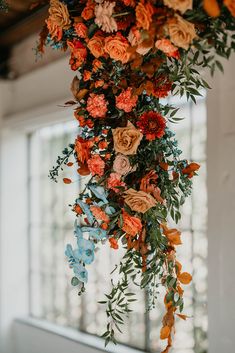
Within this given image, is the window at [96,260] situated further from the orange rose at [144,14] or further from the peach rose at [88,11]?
the orange rose at [144,14]

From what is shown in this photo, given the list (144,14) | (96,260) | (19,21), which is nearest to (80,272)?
(144,14)

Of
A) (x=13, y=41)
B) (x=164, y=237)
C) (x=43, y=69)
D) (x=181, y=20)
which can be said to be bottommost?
(x=164, y=237)

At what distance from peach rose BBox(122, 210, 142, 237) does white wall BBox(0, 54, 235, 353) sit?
1.00 m

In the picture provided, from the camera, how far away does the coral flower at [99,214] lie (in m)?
1.66

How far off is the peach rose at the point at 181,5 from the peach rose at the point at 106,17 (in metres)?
0.26

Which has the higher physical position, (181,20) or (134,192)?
(181,20)

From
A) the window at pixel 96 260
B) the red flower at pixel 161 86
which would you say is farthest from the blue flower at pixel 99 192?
the window at pixel 96 260

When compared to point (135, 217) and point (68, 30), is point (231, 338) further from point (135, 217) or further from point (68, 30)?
point (68, 30)

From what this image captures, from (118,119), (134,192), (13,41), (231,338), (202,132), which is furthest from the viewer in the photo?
(13,41)

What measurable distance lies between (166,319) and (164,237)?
10.4 inches

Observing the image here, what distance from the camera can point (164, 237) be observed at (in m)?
1.68

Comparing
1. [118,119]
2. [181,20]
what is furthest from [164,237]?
[181,20]

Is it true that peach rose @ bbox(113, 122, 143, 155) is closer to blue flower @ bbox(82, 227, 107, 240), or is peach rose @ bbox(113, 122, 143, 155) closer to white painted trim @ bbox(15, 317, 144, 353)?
blue flower @ bbox(82, 227, 107, 240)

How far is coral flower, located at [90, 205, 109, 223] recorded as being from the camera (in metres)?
1.66
